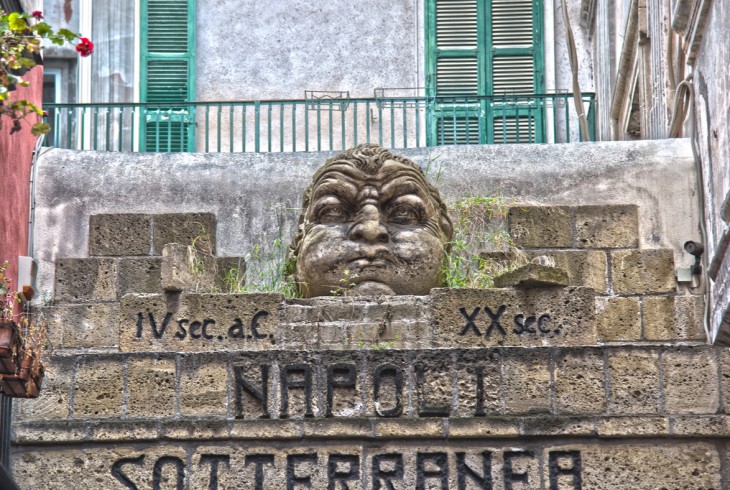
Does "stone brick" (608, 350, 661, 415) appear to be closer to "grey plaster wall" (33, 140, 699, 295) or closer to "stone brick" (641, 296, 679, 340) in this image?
"stone brick" (641, 296, 679, 340)

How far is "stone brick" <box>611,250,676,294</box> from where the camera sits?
1784 centimetres

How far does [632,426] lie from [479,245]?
12.6 feet

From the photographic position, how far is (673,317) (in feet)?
58.3

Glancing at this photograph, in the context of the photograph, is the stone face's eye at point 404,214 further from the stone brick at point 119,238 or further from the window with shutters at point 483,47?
the window with shutters at point 483,47

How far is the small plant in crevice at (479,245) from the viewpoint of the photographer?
1678 cm

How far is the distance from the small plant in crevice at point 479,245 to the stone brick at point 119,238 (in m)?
2.15

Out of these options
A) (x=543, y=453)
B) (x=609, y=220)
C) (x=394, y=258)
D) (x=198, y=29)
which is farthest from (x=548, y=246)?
(x=198, y=29)

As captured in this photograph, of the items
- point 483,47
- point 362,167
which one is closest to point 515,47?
point 483,47

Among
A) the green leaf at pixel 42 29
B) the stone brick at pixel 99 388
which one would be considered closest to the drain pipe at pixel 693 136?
the stone brick at pixel 99 388

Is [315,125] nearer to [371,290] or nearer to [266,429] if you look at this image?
[371,290]

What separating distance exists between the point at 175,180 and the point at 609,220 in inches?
131

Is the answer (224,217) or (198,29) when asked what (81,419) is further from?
(198,29)

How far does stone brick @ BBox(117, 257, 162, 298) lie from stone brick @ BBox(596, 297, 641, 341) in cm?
300

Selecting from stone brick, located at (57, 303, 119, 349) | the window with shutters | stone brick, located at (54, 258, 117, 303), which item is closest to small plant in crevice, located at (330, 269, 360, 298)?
stone brick, located at (57, 303, 119, 349)
